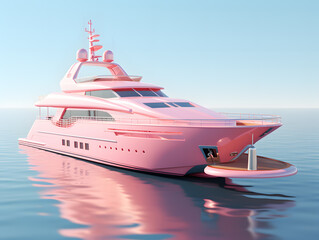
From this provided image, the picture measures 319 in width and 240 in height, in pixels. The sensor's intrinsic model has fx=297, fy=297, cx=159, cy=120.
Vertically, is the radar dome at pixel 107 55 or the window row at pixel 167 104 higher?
the radar dome at pixel 107 55

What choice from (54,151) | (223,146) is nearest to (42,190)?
(223,146)

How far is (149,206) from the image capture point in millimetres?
10180

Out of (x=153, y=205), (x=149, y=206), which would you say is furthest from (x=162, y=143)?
(x=149, y=206)

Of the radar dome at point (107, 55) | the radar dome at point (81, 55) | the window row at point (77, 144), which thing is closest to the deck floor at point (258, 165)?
the window row at point (77, 144)

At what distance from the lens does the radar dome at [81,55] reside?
20.8 meters

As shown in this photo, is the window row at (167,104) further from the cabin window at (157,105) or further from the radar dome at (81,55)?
the radar dome at (81,55)

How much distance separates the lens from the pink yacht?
12148mm

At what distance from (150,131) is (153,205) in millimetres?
4031

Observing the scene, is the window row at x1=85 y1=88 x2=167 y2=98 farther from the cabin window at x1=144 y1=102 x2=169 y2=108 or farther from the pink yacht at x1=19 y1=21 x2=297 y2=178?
the cabin window at x1=144 y1=102 x2=169 y2=108

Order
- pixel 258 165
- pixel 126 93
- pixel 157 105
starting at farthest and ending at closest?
pixel 126 93 → pixel 157 105 → pixel 258 165

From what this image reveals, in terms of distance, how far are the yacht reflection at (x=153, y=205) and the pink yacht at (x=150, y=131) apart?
0.89 metres

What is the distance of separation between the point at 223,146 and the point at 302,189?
376cm

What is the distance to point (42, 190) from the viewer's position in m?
12.1

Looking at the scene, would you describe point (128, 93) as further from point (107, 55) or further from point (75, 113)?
point (107, 55)
